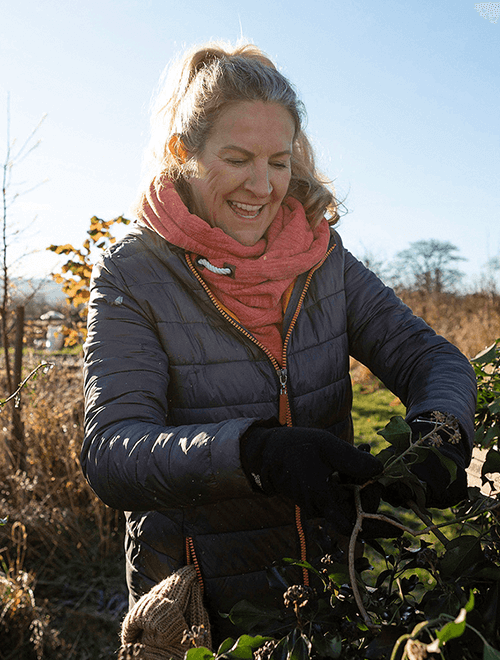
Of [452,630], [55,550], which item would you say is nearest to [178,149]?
[452,630]

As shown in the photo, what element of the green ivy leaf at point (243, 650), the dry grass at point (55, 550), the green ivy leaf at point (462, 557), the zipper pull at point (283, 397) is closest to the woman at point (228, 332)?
the zipper pull at point (283, 397)

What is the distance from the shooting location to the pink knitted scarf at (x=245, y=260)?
5.62 feet

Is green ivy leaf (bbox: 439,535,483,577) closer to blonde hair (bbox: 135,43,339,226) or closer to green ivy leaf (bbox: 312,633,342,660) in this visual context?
green ivy leaf (bbox: 312,633,342,660)

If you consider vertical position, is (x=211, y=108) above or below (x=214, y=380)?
above

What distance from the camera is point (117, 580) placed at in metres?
3.62

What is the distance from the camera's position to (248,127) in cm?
167

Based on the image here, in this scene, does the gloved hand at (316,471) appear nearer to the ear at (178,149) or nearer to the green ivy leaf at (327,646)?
the green ivy leaf at (327,646)

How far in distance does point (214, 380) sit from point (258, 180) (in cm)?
61

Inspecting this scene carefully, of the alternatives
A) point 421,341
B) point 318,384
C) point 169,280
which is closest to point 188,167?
point 169,280

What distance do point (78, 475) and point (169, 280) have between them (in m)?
2.73

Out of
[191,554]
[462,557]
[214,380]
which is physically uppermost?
[214,380]

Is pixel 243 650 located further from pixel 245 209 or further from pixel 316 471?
pixel 245 209

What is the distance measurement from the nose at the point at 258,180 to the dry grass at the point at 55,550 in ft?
6.41

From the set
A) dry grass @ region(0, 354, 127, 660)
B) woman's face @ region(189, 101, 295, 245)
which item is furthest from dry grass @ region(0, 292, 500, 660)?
woman's face @ region(189, 101, 295, 245)
